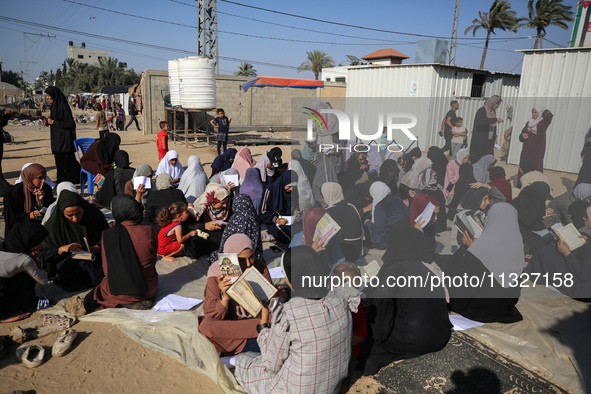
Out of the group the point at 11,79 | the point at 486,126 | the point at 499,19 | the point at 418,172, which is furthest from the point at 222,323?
the point at 11,79

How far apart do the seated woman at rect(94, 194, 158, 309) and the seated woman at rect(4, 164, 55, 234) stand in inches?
62.9

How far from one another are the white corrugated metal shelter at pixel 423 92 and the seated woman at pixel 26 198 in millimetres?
7990

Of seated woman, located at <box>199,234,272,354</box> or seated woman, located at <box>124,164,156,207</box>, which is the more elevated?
seated woman, located at <box>124,164,156,207</box>

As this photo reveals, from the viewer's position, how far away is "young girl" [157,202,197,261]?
4301 mm

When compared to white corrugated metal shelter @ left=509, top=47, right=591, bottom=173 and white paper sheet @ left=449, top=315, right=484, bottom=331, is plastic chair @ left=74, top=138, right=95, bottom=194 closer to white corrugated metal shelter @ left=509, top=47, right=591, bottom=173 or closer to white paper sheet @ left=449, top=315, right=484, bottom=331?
white paper sheet @ left=449, top=315, right=484, bottom=331

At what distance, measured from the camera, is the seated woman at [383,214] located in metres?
4.63

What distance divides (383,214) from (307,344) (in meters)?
2.89

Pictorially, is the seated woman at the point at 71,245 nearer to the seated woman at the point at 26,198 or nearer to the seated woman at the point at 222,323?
the seated woman at the point at 26,198

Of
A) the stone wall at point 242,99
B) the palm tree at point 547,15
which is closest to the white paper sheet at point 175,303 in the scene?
the stone wall at point 242,99

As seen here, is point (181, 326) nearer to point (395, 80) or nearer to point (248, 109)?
point (395, 80)

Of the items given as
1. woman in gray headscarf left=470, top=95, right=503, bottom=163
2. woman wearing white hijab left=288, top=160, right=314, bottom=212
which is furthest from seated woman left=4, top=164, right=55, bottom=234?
woman in gray headscarf left=470, top=95, right=503, bottom=163

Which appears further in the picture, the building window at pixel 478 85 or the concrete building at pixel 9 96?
the concrete building at pixel 9 96

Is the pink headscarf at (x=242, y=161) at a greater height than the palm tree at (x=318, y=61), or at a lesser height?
lesser

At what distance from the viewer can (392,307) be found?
107 inches
